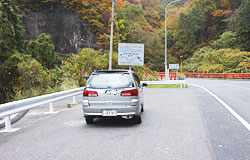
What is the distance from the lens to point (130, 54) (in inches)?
1027

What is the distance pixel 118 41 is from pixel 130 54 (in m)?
23.0

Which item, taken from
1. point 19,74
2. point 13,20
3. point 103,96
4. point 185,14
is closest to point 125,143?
point 103,96

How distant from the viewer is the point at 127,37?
56.2 meters

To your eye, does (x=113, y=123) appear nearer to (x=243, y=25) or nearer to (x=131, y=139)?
(x=131, y=139)

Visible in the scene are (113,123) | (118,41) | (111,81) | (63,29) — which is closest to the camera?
(111,81)

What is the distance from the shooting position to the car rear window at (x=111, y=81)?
7176 mm

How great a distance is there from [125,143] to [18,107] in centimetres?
370

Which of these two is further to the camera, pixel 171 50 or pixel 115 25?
pixel 171 50

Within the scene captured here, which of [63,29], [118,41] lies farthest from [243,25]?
[63,29]

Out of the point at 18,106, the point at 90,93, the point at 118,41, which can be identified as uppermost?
the point at 118,41

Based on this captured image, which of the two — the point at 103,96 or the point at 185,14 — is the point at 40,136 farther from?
the point at 185,14

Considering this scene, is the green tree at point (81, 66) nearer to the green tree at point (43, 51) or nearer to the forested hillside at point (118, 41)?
the forested hillside at point (118, 41)

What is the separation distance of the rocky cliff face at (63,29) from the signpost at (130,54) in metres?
25.5

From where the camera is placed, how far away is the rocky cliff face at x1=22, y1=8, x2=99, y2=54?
1999 inches
